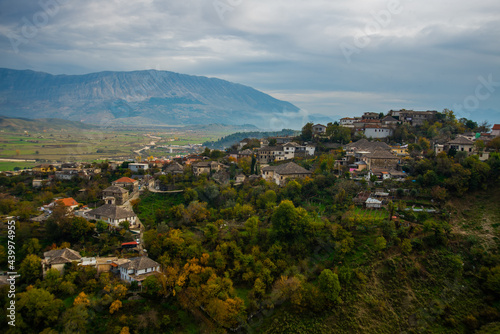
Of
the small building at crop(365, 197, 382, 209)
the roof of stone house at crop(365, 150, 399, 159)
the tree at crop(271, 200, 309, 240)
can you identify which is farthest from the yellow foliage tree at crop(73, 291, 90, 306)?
the roof of stone house at crop(365, 150, 399, 159)

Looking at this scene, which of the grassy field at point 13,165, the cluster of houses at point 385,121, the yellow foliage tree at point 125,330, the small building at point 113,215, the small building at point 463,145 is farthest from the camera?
the grassy field at point 13,165

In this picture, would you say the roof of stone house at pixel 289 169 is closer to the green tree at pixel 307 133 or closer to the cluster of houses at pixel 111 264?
the green tree at pixel 307 133

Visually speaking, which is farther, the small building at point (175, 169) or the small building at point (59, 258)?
the small building at point (175, 169)

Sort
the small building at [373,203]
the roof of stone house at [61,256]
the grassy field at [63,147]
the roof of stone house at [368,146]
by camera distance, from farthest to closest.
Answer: the grassy field at [63,147], the roof of stone house at [368,146], the small building at [373,203], the roof of stone house at [61,256]

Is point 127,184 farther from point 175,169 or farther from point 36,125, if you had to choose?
point 36,125

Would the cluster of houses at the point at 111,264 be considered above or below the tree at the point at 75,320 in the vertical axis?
above

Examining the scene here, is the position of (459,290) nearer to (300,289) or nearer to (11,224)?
(300,289)

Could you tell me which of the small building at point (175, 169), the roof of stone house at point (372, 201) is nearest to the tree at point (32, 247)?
the small building at point (175, 169)

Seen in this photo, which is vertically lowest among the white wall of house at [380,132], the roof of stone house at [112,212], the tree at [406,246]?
the roof of stone house at [112,212]
